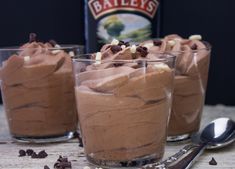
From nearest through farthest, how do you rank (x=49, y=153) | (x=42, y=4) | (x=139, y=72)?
(x=139, y=72), (x=49, y=153), (x=42, y=4)

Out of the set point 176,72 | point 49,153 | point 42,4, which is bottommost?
point 49,153

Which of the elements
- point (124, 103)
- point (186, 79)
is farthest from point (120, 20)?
point (124, 103)

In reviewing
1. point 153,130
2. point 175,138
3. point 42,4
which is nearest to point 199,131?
point 175,138

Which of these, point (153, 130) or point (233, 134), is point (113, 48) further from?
point (233, 134)

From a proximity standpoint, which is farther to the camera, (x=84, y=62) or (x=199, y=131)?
(x=199, y=131)

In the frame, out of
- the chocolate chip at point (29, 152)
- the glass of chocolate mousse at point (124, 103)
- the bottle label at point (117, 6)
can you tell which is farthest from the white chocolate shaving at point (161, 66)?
the bottle label at point (117, 6)
